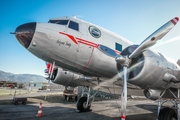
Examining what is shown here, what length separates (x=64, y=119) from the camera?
27.1 feet

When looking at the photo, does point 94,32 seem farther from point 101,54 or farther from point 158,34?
point 158,34

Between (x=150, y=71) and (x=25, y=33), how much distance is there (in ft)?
19.3

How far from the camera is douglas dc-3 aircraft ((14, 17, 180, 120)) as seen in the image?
605cm

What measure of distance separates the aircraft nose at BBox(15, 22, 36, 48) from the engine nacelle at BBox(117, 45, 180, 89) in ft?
14.7

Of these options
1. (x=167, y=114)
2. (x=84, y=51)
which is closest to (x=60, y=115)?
(x=84, y=51)

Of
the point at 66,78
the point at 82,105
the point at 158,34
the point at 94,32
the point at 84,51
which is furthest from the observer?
the point at 66,78

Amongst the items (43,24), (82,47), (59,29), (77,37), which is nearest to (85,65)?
(82,47)

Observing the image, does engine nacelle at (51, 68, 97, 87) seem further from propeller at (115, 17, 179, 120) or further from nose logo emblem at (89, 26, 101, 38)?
propeller at (115, 17, 179, 120)

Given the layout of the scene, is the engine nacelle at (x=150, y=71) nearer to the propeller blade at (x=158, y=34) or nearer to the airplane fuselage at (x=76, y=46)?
the propeller blade at (x=158, y=34)

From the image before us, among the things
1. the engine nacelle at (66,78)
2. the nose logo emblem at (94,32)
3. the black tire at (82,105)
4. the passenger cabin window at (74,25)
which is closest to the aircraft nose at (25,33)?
the passenger cabin window at (74,25)

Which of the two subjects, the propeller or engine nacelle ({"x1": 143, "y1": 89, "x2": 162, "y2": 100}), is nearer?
the propeller

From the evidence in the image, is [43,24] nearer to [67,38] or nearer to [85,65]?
[67,38]

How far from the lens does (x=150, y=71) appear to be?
621cm

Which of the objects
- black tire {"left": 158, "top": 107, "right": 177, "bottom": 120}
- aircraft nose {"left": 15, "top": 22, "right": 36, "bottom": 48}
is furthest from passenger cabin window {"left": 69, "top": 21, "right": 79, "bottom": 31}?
black tire {"left": 158, "top": 107, "right": 177, "bottom": 120}
